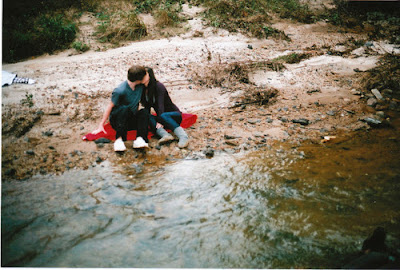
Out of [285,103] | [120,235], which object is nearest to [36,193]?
[120,235]

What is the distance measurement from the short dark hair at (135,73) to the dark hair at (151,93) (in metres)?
0.24

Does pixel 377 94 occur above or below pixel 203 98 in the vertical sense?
below

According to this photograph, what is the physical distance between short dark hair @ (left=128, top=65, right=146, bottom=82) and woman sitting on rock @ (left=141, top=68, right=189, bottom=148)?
0.77ft

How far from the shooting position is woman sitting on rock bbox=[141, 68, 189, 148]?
3.13 metres

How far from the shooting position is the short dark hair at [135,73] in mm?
2824

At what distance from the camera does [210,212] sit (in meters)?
2.28

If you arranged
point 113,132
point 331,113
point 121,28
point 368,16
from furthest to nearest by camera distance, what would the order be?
point 368,16
point 121,28
point 331,113
point 113,132

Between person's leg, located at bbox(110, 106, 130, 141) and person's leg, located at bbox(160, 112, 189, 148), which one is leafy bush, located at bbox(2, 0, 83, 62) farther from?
person's leg, located at bbox(160, 112, 189, 148)

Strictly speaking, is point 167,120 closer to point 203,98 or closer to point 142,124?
point 142,124

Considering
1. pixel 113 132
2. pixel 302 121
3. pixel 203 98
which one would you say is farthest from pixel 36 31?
pixel 302 121

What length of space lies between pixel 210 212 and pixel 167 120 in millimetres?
1399

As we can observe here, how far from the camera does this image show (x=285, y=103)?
4074mm

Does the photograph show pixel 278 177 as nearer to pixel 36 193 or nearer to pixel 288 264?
pixel 288 264

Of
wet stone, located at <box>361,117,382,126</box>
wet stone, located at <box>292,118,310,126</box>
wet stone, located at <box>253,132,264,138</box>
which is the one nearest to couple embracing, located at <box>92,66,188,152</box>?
wet stone, located at <box>253,132,264,138</box>
